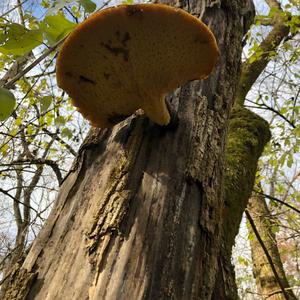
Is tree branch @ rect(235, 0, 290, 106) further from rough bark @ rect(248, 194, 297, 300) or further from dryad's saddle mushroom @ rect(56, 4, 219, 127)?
dryad's saddle mushroom @ rect(56, 4, 219, 127)

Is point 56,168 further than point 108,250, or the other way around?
point 56,168

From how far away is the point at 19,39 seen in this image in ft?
3.16

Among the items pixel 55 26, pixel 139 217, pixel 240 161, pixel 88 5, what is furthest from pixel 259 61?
pixel 139 217

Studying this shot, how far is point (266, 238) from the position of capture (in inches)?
214

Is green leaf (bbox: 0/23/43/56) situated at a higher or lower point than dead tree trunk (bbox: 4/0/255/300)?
higher

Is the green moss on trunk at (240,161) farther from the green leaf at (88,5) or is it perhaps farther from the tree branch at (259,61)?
the green leaf at (88,5)

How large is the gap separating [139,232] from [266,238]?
5123 millimetres

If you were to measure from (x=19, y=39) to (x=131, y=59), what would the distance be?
0.34 meters

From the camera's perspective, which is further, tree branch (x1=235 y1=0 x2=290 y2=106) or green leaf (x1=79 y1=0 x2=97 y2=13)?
tree branch (x1=235 y1=0 x2=290 y2=106)

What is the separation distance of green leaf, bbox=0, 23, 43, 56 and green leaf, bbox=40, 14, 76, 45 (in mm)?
30

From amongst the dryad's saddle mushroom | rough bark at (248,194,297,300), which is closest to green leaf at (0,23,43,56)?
the dryad's saddle mushroom

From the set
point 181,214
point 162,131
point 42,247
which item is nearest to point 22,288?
point 42,247

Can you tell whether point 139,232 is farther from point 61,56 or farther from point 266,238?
point 266,238

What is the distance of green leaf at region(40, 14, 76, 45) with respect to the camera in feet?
3.26
